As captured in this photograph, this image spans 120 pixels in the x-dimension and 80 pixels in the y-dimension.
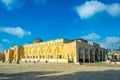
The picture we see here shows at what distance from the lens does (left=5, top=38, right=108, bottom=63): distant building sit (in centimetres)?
7738

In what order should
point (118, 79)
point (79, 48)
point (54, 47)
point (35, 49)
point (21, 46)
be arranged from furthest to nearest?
point (21, 46)
point (35, 49)
point (54, 47)
point (79, 48)
point (118, 79)

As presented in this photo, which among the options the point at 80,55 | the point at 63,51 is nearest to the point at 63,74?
the point at 80,55

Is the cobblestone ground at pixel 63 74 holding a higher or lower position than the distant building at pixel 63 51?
lower

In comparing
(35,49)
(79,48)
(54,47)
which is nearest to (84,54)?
(79,48)

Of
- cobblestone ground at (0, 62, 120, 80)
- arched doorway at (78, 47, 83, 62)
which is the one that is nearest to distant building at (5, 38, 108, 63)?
arched doorway at (78, 47, 83, 62)

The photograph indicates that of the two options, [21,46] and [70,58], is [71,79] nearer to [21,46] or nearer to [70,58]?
[70,58]

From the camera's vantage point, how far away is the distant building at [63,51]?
77375mm

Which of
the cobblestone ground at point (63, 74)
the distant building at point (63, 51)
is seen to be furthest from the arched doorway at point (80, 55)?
the cobblestone ground at point (63, 74)

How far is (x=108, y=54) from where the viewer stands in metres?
95.7

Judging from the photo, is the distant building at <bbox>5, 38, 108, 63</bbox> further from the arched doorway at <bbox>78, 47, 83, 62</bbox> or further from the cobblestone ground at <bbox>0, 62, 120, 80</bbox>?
the cobblestone ground at <bbox>0, 62, 120, 80</bbox>

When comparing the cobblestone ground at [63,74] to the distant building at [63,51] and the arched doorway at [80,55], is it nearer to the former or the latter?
the distant building at [63,51]

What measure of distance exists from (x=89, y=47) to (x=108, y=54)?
677 inches

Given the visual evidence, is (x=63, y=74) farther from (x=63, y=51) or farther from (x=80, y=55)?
(x=63, y=51)

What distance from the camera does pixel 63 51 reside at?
8488 cm
